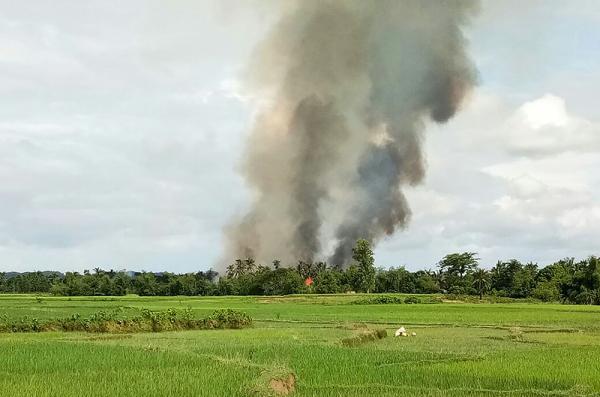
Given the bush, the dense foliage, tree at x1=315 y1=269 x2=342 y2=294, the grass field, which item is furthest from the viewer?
tree at x1=315 y1=269 x2=342 y2=294

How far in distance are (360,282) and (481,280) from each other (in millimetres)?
13765

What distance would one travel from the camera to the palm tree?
71.8 metres

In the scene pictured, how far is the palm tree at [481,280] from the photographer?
71.8 metres

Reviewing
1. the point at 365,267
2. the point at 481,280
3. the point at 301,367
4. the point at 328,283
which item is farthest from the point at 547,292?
the point at 301,367

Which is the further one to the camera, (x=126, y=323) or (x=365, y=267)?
(x=365, y=267)

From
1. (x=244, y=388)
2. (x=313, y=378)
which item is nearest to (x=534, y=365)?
(x=313, y=378)

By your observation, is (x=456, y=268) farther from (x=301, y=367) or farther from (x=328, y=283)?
(x=301, y=367)

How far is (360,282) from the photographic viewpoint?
75188 mm

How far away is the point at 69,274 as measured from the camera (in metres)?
82.5

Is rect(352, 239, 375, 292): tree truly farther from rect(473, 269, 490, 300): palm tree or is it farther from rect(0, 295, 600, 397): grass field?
rect(0, 295, 600, 397): grass field

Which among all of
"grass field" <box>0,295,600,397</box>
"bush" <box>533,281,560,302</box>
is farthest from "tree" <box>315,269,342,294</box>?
"grass field" <box>0,295,600,397</box>

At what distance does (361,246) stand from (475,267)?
1520cm

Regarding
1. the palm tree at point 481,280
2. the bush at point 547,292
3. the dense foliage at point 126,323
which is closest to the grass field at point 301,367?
the dense foliage at point 126,323

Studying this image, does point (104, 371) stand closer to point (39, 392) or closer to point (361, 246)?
point (39, 392)
